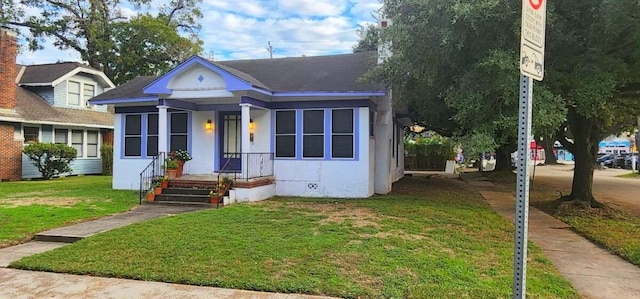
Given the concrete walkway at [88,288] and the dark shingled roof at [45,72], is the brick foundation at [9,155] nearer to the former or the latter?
the dark shingled roof at [45,72]

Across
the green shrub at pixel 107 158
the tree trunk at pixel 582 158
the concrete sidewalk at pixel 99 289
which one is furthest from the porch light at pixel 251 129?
the green shrub at pixel 107 158

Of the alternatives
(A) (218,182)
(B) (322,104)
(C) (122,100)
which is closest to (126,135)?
(C) (122,100)

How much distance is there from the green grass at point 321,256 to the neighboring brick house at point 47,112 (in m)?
13.7

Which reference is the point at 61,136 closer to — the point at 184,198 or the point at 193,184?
the point at 193,184

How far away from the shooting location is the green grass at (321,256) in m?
4.62

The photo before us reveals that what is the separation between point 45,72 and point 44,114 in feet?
11.8

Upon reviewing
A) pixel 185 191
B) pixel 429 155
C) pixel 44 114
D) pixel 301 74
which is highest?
pixel 301 74

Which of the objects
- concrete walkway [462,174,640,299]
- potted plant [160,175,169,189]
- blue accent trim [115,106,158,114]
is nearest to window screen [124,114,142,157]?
blue accent trim [115,106,158,114]

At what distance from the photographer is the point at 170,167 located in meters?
12.3

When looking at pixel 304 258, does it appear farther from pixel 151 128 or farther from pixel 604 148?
pixel 604 148

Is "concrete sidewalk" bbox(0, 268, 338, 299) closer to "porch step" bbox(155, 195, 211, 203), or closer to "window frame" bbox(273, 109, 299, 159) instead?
"porch step" bbox(155, 195, 211, 203)

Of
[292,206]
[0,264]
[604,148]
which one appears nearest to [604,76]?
[292,206]

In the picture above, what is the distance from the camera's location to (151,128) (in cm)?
1405

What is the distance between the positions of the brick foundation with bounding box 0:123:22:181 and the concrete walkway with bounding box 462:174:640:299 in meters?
19.7
